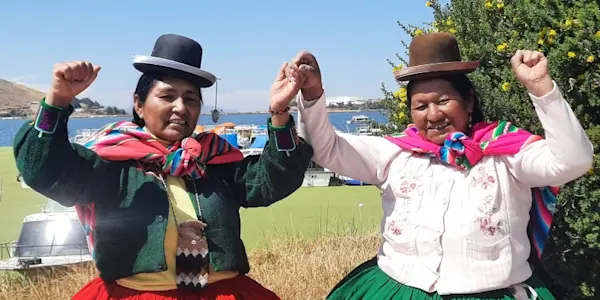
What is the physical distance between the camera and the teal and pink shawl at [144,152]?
2021 mm

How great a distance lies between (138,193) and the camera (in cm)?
201

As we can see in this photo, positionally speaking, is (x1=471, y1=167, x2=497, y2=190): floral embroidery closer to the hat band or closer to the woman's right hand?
the hat band

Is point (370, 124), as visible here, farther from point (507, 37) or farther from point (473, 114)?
point (473, 114)

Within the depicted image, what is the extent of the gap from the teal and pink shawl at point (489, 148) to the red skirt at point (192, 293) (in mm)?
739

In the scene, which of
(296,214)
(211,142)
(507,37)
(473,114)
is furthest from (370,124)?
(296,214)

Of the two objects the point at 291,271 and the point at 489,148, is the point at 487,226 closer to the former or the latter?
the point at 489,148

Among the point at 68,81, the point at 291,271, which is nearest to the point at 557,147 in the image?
the point at 68,81

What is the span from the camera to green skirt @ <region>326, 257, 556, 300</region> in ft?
6.83

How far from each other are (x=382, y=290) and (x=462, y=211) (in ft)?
1.30

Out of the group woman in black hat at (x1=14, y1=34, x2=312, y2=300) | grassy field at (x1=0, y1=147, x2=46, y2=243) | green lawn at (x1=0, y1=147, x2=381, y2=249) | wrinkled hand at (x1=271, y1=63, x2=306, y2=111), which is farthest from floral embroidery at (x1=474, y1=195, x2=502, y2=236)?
grassy field at (x1=0, y1=147, x2=46, y2=243)

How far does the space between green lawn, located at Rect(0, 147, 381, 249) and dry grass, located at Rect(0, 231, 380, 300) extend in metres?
0.79

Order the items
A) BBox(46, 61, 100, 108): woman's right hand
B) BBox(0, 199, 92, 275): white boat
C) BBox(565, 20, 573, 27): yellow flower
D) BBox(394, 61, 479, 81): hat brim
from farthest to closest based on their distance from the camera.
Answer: BBox(0, 199, 92, 275): white boat → BBox(565, 20, 573, 27): yellow flower → BBox(394, 61, 479, 81): hat brim → BBox(46, 61, 100, 108): woman's right hand

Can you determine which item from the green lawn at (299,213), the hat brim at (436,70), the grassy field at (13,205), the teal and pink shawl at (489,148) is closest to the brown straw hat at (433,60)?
the hat brim at (436,70)

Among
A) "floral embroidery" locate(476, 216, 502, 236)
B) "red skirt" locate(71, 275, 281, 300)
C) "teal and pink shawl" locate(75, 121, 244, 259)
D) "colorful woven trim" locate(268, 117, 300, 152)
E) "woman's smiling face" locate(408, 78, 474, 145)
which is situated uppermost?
"woman's smiling face" locate(408, 78, 474, 145)
